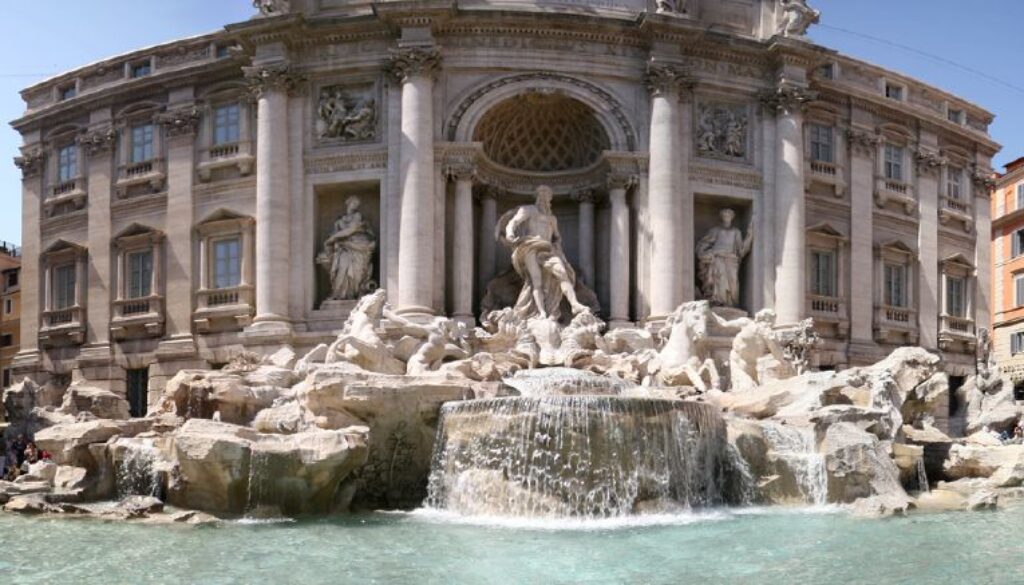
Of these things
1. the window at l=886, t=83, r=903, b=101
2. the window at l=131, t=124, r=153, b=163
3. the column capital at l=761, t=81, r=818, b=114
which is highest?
the window at l=886, t=83, r=903, b=101

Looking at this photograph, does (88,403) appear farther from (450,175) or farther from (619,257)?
(619,257)

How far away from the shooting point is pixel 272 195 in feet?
84.5

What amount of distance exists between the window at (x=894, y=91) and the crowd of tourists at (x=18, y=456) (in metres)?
26.7

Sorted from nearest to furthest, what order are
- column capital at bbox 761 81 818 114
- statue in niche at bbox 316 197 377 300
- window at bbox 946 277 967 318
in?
statue in niche at bbox 316 197 377 300 → column capital at bbox 761 81 818 114 → window at bbox 946 277 967 318

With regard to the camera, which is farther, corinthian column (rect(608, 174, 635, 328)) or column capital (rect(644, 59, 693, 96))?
column capital (rect(644, 59, 693, 96))

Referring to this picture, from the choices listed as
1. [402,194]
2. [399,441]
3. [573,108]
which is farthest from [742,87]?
[399,441]

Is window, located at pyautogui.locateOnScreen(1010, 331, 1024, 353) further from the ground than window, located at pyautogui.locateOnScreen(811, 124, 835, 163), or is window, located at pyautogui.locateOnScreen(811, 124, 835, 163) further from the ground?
window, located at pyautogui.locateOnScreen(811, 124, 835, 163)

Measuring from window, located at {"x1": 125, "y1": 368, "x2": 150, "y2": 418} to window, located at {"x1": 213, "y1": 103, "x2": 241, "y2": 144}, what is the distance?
7.18 meters

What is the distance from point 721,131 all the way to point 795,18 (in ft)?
12.8

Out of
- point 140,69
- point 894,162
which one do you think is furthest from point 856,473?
point 140,69

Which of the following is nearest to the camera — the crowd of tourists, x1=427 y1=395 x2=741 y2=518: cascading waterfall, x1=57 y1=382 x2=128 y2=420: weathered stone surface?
x1=427 y1=395 x2=741 y2=518: cascading waterfall

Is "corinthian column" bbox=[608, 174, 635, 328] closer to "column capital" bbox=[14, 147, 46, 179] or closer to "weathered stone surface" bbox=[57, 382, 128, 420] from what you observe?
"weathered stone surface" bbox=[57, 382, 128, 420]

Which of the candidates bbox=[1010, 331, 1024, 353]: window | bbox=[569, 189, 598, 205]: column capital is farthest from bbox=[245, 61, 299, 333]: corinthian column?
bbox=[1010, 331, 1024, 353]: window

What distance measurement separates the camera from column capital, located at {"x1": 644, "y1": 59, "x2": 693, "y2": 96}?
26.2 metres
